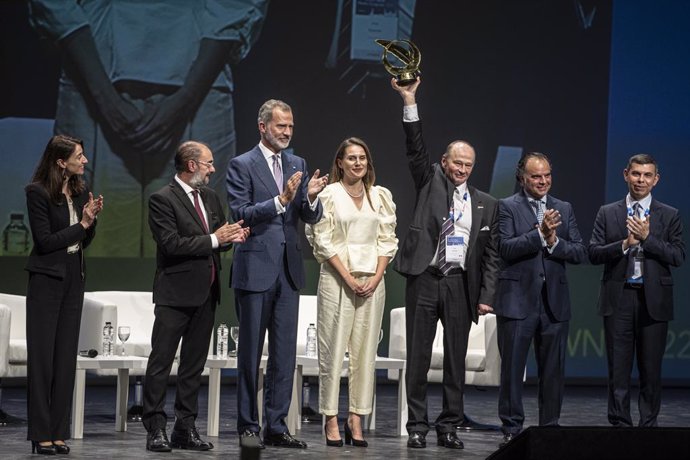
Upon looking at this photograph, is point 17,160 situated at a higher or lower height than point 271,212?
higher

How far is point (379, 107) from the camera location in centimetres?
945

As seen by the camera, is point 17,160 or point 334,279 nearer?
point 334,279

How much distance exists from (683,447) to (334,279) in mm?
2741

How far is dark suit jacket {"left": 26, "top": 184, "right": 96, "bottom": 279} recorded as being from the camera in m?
5.18

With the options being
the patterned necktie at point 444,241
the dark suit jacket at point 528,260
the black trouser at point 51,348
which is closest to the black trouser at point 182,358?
the black trouser at point 51,348

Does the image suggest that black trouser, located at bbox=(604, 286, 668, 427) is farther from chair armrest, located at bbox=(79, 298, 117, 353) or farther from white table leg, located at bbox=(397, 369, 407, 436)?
chair armrest, located at bbox=(79, 298, 117, 353)

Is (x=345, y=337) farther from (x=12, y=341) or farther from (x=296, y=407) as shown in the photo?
(x=12, y=341)

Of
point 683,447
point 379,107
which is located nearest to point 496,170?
point 379,107

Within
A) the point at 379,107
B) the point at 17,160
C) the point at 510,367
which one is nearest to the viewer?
the point at 510,367

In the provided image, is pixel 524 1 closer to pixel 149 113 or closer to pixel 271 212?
pixel 149 113

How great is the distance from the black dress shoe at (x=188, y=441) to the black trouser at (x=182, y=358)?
0.09ft

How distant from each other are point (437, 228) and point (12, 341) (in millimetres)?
2918

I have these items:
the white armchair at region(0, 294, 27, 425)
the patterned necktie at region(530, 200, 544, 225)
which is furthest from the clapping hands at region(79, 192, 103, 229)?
the patterned necktie at region(530, 200, 544, 225)

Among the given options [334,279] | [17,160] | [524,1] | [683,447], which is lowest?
[683,447]
